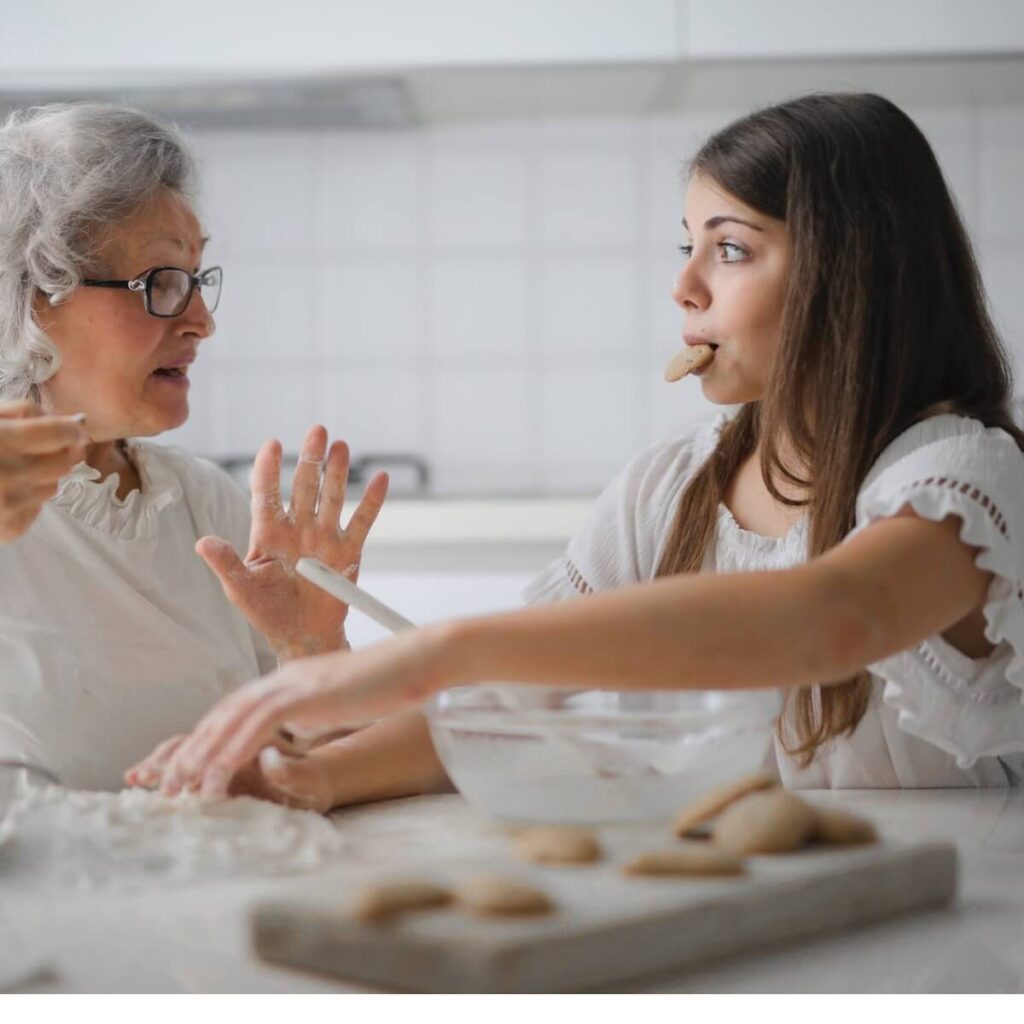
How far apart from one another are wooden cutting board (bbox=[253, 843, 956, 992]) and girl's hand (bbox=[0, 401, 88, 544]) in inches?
12.7

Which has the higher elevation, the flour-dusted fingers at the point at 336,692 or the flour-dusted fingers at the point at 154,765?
the flour-dusted fingers at the point at 336,692

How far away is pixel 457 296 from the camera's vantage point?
2.49 meters

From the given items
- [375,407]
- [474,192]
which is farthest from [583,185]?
[375,407]

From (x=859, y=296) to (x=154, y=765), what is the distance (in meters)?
0.53

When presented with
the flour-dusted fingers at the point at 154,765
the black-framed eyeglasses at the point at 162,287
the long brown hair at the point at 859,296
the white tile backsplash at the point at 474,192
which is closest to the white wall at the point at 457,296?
the white tile backsplash at the point at 474,192

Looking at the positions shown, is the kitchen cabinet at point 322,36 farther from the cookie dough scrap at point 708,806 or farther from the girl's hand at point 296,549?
the cookie dough scrap at point 708,806

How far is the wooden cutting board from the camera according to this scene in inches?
14.6

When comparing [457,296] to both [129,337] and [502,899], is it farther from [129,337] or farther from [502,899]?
[502,899]

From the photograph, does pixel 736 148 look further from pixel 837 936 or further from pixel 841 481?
pixel 837 936

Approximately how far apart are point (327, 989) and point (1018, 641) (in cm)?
46

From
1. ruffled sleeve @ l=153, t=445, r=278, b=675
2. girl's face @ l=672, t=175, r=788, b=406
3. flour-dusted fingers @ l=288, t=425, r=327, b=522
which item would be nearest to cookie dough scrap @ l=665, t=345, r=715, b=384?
girl's face @ l=672, t=175, r=788, b=406

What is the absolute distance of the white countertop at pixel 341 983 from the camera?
376 millimetres

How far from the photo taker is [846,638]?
54cm

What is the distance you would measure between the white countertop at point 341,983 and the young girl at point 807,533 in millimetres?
70
